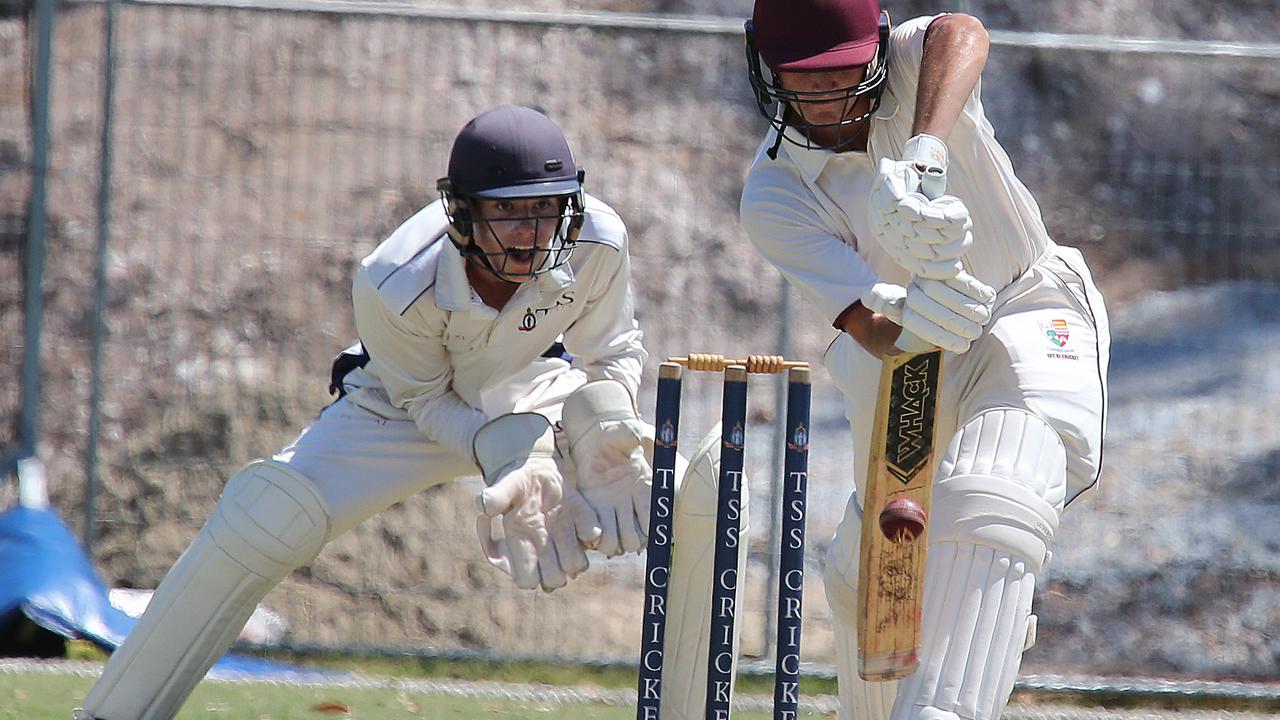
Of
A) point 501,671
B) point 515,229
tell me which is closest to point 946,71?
point 515,229

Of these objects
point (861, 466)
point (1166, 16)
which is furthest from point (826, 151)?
point (1166, 16)

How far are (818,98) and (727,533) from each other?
28.3 inches

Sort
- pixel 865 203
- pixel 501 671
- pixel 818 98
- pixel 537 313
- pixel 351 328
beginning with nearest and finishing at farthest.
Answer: pixel 818 98 < pixel 865 203 < pixel 537 313 < pixel 501 671 < pixel 351 328

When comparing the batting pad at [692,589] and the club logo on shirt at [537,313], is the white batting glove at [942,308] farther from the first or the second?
the club logo on shirt at [537,313]

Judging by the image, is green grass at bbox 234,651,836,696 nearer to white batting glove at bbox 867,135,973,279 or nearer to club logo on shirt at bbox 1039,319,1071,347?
club logo on shirt at bbox 1039,319,1071,347

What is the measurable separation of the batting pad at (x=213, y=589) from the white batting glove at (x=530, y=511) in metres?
0.40

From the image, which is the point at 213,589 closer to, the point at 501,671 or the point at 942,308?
the point at 942,308

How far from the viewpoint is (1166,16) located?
794 cm

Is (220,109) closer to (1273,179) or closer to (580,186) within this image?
(580,186)

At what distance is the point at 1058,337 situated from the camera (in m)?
2.81

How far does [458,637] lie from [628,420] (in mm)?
2363

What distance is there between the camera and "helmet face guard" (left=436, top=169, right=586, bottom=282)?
3.27 meters

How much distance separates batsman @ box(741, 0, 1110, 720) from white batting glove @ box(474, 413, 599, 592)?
52 cm

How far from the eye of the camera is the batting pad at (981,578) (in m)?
2.47
